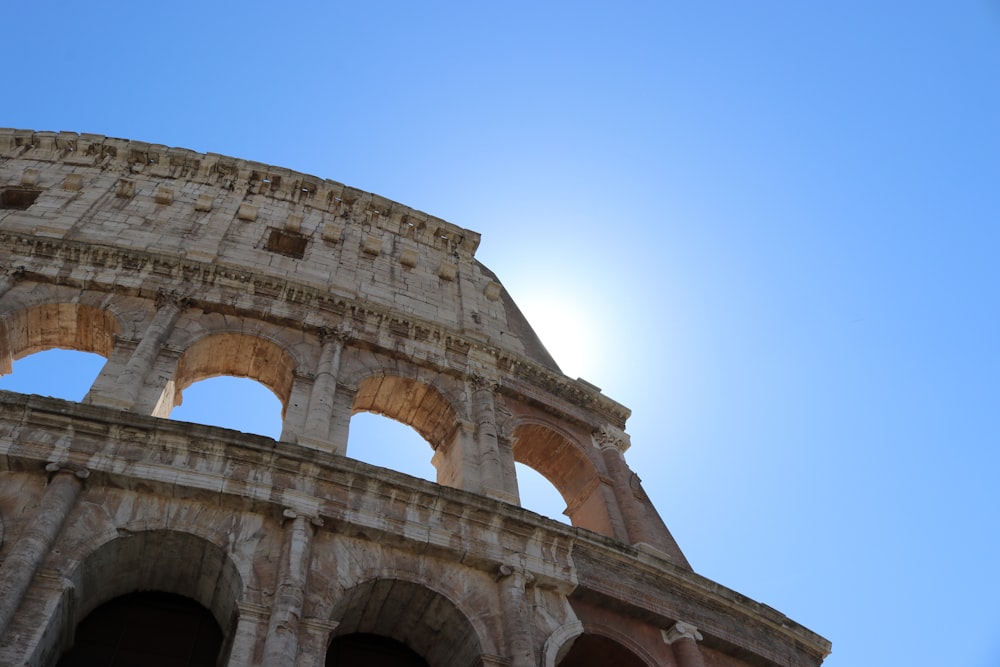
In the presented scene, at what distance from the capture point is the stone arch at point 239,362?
41.3 ft

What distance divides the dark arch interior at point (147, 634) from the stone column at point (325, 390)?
2610 mm

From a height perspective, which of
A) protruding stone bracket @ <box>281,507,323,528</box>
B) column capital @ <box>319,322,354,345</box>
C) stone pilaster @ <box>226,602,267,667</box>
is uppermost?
column capital @ <box>319,322,354,345</box>

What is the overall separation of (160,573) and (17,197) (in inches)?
420

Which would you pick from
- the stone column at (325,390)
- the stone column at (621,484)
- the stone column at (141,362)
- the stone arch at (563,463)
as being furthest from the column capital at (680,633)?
the stone column at (141,362)

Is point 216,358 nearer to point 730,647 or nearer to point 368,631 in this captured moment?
point 368,631

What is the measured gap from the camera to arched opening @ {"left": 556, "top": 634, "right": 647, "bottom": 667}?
34.4 ft

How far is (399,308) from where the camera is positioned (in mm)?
15141

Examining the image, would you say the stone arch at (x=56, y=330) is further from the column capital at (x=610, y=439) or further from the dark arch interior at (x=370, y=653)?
the column capital at (x=610, y=439)

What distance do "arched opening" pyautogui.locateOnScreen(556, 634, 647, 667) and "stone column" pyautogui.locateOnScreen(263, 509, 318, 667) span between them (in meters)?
3.72

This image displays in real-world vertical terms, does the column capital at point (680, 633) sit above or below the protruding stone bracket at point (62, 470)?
below

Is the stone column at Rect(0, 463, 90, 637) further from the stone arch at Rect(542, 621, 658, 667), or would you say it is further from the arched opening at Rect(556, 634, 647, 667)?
the arched opening at Rect(556, 634, 647, 667)

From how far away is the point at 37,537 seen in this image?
814 cm

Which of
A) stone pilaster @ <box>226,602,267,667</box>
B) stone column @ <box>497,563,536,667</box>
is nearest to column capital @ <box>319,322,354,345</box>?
stone column @ <box>497,563,536,667</box>

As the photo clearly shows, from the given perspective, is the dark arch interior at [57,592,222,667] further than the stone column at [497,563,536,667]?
No
